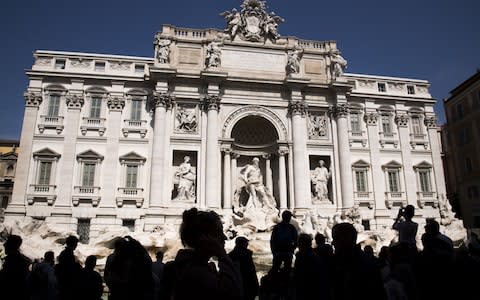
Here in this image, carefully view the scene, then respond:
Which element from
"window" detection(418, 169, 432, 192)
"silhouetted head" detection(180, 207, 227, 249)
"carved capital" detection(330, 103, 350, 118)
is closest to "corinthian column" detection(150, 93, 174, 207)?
"carved capital" detection(330, 103, 350, 118)

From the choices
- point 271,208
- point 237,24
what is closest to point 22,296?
point 271,208

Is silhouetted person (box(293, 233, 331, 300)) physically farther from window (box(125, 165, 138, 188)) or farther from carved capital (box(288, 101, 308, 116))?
carved capital (box(288, 101, 308, 116))

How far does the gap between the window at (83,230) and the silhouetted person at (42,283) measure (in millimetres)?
18112

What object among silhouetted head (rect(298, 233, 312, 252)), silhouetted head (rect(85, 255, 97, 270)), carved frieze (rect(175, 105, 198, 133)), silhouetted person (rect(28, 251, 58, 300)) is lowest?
silhouetted person (rect(28, 251, 58, 300))

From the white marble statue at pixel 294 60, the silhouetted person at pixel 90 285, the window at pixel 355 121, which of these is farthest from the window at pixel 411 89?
the silhouetted person at pixel 90 285

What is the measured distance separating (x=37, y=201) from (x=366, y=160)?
2402cm

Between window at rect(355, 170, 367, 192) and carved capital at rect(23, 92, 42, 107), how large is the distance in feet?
79.0

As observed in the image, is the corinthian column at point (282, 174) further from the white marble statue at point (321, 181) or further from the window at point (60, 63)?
the window at point (60, 63)

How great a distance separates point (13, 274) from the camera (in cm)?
503

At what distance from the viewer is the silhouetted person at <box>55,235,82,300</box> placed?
203 inches

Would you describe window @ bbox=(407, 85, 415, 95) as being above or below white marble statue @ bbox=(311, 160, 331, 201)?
above

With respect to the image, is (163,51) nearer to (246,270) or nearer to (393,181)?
(393,181)

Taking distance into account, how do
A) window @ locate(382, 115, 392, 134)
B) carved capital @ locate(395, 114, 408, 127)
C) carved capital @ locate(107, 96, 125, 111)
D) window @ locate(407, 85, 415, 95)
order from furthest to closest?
window @ locate(407, 85, 415, 95), carved capital @ locate(395, 114, 408, 127), window @ locate(382, 115, 392, 134), carved capital @ locate(107, 96, 125, 111)

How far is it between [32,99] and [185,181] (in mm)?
12127
